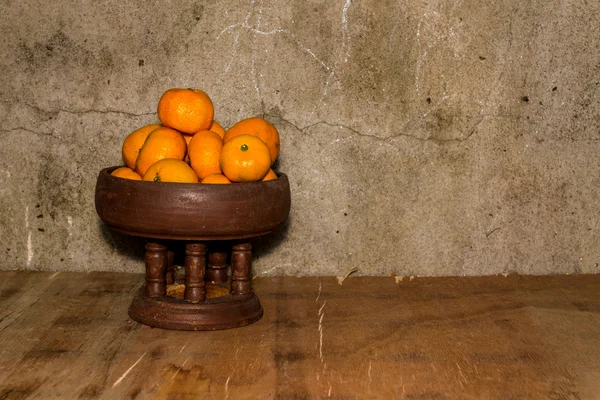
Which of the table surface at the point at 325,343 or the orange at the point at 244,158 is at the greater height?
the orange at the point at 244,158

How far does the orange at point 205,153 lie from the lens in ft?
6.59

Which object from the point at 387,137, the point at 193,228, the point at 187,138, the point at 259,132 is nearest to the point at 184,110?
the point at 187,138

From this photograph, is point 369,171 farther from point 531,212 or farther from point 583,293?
point 583,293

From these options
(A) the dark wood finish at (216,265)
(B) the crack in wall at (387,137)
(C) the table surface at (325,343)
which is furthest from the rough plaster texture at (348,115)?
(A) the dark wood finish at (216,265)

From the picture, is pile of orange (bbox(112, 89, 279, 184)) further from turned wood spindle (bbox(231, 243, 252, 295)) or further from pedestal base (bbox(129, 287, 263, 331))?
pedestal base (bbox(129, 287, 263, 331))

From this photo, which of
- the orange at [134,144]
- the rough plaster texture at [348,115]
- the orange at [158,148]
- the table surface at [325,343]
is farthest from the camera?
the rough plaster texture at [348,115]

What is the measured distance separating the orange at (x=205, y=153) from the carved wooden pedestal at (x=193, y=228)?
11 centimetres

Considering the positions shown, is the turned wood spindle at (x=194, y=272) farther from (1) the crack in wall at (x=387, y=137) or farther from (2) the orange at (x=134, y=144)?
(1) the crack in wall at (x=387, y=137)

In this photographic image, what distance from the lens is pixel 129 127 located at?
8.04ft

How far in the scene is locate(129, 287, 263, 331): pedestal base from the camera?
2.00 meters

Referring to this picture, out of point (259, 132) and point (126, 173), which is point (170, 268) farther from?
point (259, 132)

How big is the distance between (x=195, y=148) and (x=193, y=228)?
0.76 feet

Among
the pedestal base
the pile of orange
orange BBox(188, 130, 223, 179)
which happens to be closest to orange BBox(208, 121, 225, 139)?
the pile of orange

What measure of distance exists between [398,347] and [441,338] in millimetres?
139
